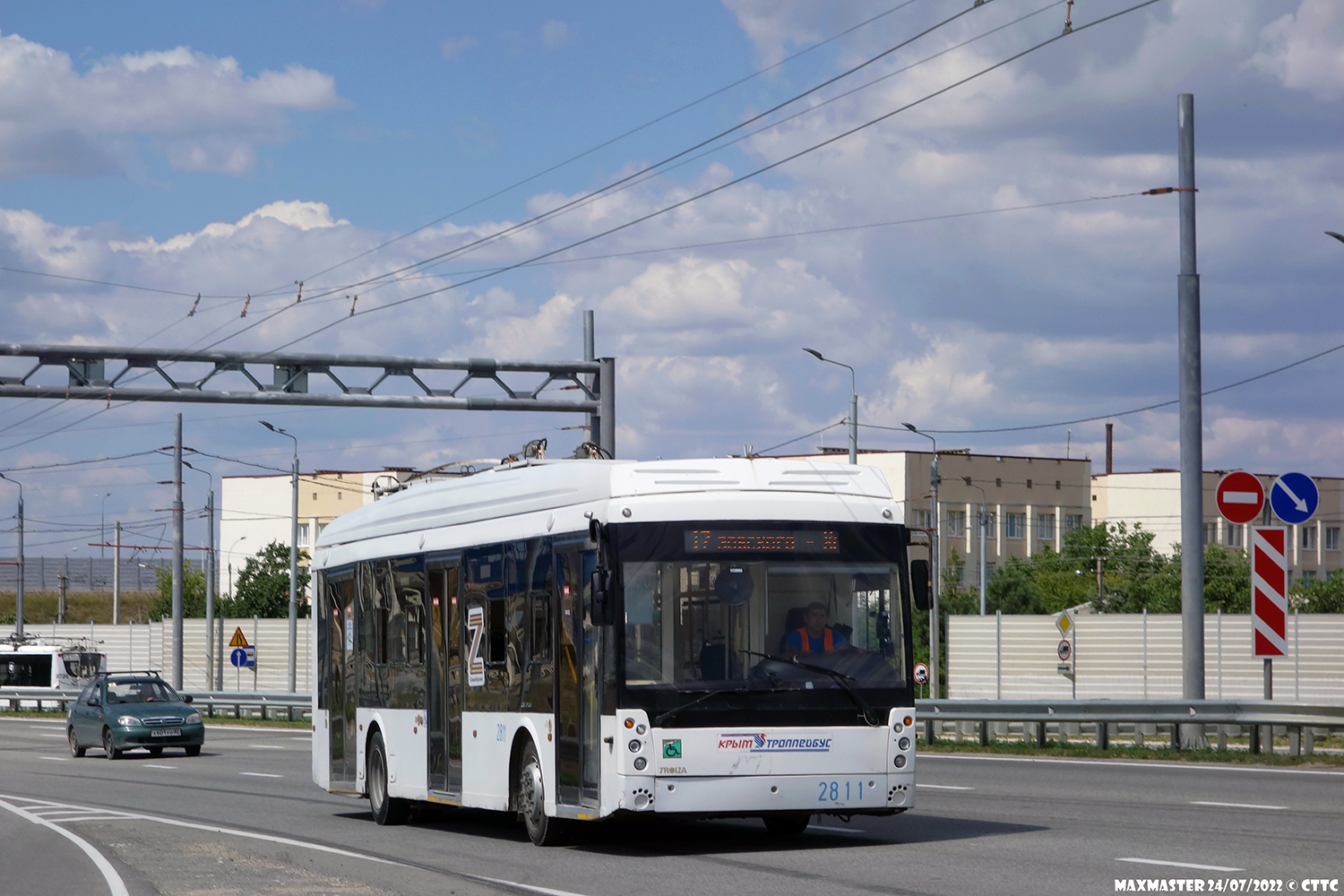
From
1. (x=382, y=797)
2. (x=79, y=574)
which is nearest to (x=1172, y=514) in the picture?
(x=79, y=574)

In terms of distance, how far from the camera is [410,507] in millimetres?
17266

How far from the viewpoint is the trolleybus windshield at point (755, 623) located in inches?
511

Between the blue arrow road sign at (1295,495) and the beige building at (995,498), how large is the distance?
316ft

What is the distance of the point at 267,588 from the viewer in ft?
333

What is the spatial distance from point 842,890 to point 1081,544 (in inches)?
4210

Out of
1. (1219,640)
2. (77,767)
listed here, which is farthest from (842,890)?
(1219,640)

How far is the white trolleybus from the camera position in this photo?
12.9 metres

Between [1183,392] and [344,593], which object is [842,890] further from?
[1183,392]

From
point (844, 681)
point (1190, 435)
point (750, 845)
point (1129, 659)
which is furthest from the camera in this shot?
point (1129, 659)

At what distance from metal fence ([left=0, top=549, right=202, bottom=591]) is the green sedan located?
106 meters

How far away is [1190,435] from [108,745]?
802 inches

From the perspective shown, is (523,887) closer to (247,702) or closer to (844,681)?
(844,681)

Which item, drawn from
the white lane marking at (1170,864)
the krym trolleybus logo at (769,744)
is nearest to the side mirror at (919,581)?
the krym trolleybus logo at (769,744)

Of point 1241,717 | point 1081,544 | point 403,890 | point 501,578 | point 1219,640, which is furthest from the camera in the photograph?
point 1081,544
